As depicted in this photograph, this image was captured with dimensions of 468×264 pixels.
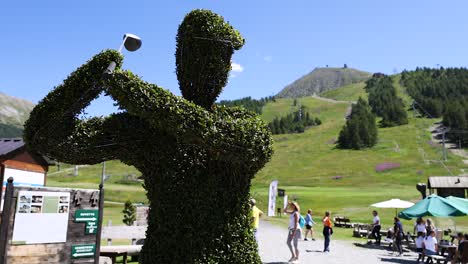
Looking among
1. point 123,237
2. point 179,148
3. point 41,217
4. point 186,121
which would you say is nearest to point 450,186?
point 123,237

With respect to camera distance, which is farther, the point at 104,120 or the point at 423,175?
the point at 423,175

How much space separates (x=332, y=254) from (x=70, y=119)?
1426 centimetres

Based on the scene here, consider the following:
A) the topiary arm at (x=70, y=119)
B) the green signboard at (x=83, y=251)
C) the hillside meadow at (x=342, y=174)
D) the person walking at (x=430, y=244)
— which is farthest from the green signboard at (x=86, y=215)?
the hillside meadow at (x=342, y=174)

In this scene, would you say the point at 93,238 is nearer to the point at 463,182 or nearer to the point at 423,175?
the point at 463,182

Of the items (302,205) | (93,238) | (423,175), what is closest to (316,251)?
(93,238)

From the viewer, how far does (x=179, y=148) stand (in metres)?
6.34

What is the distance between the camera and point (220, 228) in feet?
20.4

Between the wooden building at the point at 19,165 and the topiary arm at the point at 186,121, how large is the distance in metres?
9.37

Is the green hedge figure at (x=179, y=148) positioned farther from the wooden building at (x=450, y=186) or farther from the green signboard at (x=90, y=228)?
the wooden building at (x=450, y=186)

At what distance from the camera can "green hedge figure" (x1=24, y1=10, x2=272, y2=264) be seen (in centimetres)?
585

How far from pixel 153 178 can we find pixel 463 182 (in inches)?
1227

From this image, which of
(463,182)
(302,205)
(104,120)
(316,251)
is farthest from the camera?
(302,205)

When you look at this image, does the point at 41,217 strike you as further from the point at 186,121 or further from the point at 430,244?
the point at 430,244

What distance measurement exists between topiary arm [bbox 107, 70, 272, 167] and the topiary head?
89cm
